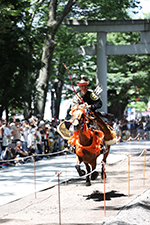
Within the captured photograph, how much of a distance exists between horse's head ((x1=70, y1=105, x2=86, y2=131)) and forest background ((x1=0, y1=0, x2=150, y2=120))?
615 cm

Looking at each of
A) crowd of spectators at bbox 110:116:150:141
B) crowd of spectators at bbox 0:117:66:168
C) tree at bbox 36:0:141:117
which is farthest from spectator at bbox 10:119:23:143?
crowd of spectators at bbox 110:116:150:141

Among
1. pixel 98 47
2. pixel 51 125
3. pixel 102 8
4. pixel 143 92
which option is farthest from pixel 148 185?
pixel 143 92

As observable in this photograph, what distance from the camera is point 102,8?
24.7 metres

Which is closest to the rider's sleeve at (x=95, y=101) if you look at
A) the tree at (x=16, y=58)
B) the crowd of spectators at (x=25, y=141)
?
the crowd of spectators at (x=25, y=141)

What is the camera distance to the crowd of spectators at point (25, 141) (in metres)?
13.4

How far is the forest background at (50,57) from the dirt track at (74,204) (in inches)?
277

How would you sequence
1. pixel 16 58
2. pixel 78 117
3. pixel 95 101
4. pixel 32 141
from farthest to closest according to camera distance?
pixel 16 58 < pixel 32 141 < pixel 95 101 < pixel 78 117

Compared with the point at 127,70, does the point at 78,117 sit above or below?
below

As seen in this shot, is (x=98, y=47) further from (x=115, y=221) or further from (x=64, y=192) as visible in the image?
(x=115, y=221)

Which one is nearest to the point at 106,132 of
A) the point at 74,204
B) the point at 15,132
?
the point at 74,204

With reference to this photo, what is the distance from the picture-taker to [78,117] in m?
8.33

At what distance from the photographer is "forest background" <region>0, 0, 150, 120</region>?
16172 mm

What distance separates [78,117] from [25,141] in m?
7.03

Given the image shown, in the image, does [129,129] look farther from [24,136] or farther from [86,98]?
[86,98]
